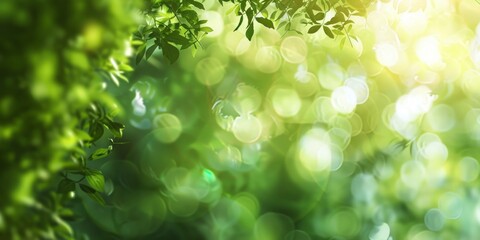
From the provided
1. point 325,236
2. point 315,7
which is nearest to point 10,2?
point 315,7

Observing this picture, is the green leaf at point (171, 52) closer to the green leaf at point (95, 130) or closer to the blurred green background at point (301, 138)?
the green leaf at point (95, 130)

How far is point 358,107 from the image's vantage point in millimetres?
15391

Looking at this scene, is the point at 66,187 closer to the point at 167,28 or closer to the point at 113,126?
the point at 113,126

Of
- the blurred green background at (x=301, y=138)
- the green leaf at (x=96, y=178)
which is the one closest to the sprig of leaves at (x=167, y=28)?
the green leaf at (x=96, y=178)

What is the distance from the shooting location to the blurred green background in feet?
42.5

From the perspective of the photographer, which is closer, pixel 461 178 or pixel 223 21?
pixel 223 21

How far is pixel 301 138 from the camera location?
48.4ft

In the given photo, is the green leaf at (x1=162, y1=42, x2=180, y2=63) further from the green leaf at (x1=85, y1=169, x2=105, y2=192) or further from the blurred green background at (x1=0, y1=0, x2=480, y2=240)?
the blurred green background at (x1=0, y1=0, x2=480, y2=240)

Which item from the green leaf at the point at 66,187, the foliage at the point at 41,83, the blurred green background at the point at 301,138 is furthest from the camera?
the blurred green background at the point at 301,138

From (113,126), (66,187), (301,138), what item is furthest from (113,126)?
(301,138)

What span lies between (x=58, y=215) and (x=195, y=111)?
958cm

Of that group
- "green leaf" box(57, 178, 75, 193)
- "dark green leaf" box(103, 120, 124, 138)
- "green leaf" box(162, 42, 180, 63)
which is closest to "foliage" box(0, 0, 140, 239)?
"dark green leaf" box(103, 120, 124, 138)

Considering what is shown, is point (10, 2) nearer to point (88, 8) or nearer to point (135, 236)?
point (88, 8)

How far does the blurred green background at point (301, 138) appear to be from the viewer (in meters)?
13.0
